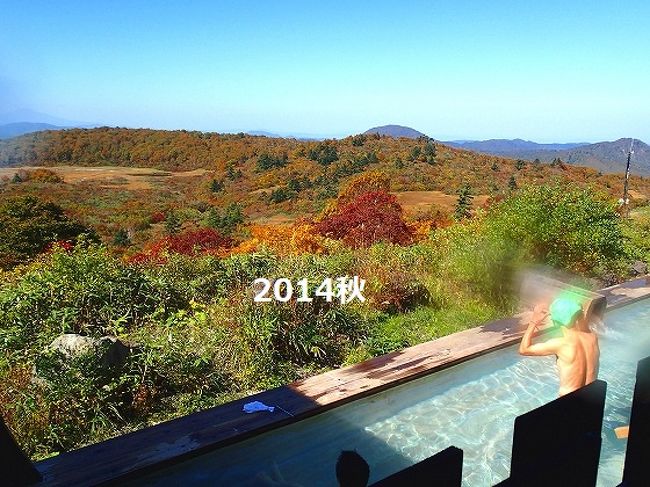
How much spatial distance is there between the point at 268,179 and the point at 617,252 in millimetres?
29424

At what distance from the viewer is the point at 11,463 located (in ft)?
→ 6.16

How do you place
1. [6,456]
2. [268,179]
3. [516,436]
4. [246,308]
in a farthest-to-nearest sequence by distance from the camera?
[268,179], [246,308], [6,456], [516,436]

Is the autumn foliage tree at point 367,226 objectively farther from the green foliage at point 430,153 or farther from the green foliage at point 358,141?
the green foliage at point 358,141

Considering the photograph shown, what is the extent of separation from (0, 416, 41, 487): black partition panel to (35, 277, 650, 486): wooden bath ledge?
1.30ft

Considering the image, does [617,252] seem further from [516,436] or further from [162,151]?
[162,151]

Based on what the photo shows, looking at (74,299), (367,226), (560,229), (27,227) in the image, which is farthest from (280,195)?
(74,299)

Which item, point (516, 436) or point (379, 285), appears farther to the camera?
point (379, 285)

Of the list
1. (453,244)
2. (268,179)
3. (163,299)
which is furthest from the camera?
(268,179)

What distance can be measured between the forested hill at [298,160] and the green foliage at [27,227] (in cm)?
1664

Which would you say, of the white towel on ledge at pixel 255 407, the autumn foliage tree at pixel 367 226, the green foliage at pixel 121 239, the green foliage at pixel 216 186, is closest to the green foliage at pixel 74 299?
the white towel on ledge at pixel 255 407

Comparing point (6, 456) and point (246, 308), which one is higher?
point (6, 456)

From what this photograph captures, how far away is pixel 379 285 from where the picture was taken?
5.81 m

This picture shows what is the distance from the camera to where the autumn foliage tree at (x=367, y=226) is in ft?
31.2

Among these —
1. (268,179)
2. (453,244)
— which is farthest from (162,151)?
(453,244)
